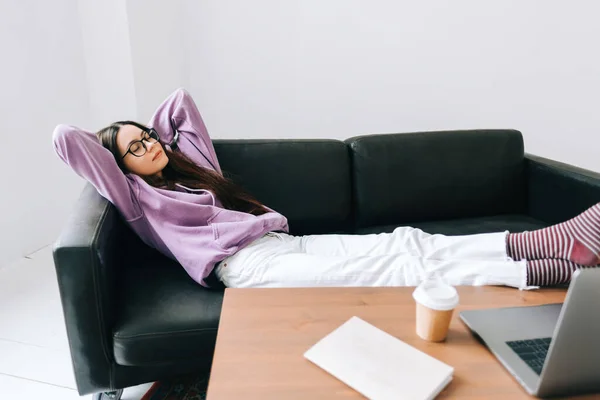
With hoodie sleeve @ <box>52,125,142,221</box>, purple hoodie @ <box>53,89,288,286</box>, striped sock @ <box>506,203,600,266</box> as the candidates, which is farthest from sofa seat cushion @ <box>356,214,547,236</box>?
hoodie sleeve @ <box>52,125,142,221</box>

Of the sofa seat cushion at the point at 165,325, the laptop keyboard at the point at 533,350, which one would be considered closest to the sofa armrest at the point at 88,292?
the sofa seat cushion at the point at 165,325

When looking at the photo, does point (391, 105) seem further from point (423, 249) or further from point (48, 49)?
point (48, 49)

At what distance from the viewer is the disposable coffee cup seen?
33.1 inches

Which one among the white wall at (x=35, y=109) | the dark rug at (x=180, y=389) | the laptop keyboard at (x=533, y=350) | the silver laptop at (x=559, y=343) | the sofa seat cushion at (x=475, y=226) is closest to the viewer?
the silver laptop at (x=559, y=343)

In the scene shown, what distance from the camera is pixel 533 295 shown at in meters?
1.07

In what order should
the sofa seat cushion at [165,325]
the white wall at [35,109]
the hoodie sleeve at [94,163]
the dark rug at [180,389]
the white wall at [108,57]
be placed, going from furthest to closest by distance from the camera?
the white wall at [108,57] < the white wall at [35,109] < the dark rug at [180,389] < the hoodie sleeve at [94,163] < the sofa seat cushion at [165,325]

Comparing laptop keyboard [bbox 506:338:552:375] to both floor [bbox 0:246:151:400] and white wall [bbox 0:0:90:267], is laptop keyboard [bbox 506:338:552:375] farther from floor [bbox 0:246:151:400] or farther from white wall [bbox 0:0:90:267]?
white wall [bbox 0:0:90:267]

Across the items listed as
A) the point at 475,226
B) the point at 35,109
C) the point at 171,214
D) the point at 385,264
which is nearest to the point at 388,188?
the point at 475,226

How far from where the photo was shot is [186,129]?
171 cm

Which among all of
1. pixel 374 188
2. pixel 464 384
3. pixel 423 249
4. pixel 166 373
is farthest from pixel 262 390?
pixel 374 188

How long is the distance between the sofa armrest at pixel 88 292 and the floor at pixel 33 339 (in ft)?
0.94

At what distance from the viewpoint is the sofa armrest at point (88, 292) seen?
1160mm

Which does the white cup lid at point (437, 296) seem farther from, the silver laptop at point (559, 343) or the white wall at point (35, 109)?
the white wall at point (35, 109)

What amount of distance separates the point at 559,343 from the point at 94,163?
1223 millimetres
